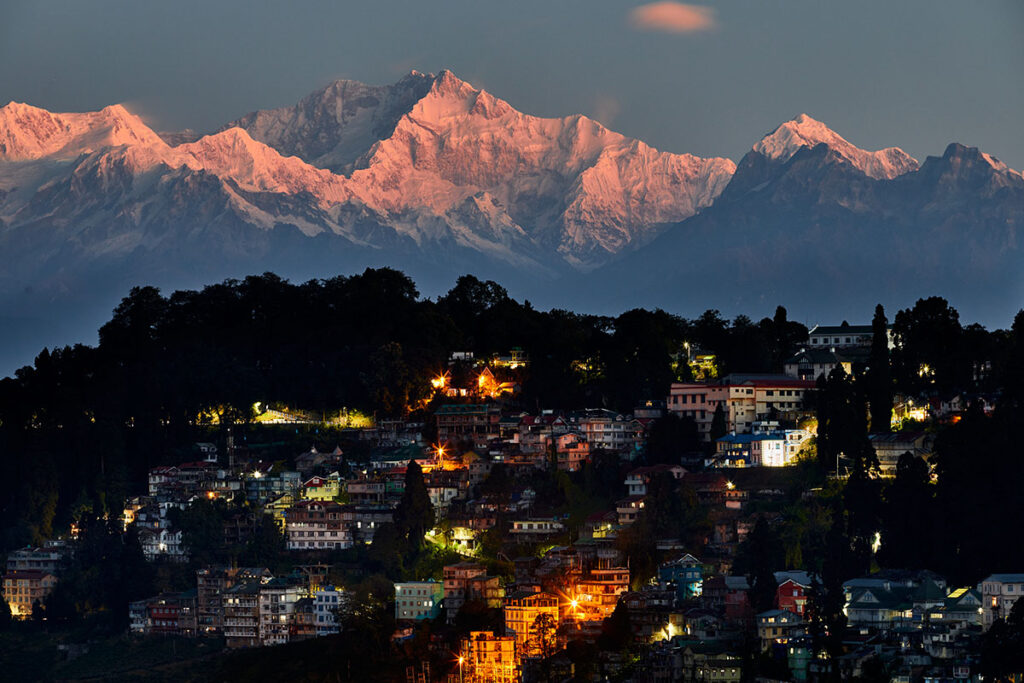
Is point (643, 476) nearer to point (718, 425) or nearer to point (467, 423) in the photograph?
point (718, 425)

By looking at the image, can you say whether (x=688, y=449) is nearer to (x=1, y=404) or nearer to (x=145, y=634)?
(x=145, y=634)

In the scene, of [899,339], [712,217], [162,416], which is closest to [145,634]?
[162,416]

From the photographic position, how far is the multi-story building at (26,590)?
260ft

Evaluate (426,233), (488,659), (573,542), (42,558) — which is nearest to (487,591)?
(488,659)

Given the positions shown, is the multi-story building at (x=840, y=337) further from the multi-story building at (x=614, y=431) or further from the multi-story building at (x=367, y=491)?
the multi-story building at (x=367, y=491)

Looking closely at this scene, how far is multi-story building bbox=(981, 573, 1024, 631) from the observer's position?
59.4 metres

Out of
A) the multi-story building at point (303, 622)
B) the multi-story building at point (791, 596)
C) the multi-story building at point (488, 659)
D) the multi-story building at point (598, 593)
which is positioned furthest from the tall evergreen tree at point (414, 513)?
the multi-story building at point (791, 596)

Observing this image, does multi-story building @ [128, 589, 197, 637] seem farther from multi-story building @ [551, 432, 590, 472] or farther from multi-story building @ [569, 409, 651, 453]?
multi-story building @ [569, 409, 651, 453]

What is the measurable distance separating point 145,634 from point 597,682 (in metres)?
21.6

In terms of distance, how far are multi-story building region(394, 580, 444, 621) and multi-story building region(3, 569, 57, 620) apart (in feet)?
59.3

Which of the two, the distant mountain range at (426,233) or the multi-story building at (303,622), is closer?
the multi-story building at (303,622)

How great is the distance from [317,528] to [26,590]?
41.4 feet

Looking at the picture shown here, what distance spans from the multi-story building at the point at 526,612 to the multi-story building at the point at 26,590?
23.3m

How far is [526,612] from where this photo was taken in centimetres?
6531
